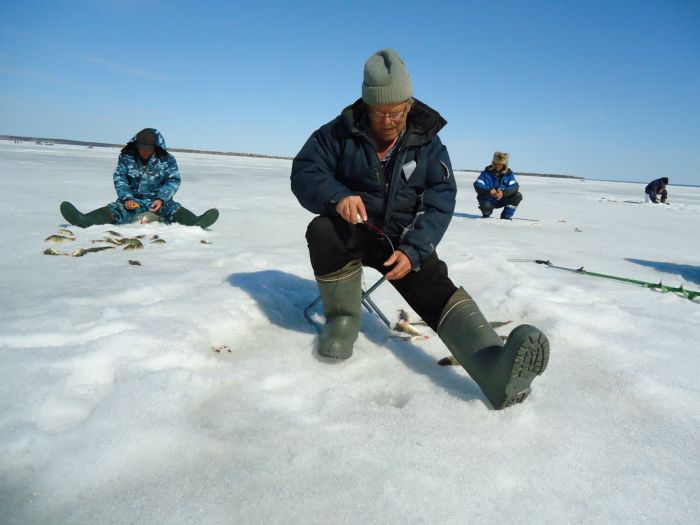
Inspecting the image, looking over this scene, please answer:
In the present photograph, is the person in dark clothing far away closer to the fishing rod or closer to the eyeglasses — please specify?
the fishing rod

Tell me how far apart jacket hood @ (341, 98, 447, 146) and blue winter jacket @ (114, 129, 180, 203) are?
3.95m

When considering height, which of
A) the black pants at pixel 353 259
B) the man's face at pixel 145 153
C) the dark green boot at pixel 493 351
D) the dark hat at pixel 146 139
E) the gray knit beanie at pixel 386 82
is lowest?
the dark green boot at pixel 493 351

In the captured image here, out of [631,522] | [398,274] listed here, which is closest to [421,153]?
[398,274]

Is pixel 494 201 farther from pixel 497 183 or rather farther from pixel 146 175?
pixel 146 175

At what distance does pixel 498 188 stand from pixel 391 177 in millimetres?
6972

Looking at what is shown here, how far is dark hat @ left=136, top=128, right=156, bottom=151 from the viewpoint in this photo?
16.8 ft

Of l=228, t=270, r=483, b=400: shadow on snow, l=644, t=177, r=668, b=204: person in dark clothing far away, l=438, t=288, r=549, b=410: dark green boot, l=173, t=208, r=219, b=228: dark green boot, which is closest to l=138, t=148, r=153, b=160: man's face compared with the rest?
l=173, t=208, r=219, b=228: dark green boot

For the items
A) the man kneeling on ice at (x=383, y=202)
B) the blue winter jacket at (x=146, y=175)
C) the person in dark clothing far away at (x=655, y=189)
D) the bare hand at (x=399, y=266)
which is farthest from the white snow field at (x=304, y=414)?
the person in dark clothing far away at (x=655, y=189)

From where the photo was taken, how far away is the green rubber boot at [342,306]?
1.96 m

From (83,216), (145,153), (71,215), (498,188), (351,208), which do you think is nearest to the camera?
(351,208)

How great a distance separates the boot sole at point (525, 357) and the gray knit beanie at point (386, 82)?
108cm

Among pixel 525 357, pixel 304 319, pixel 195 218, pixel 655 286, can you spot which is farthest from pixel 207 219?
pixel 655 286

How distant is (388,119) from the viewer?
1.86 m

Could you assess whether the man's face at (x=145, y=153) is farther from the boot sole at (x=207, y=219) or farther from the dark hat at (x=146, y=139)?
the boot sole at (x=207, y=219)
